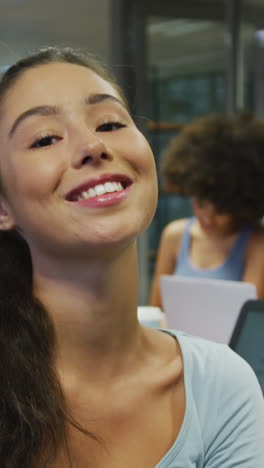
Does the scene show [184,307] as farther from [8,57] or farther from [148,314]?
[8,57]

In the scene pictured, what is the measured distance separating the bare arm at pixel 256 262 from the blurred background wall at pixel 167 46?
1576 millimetres

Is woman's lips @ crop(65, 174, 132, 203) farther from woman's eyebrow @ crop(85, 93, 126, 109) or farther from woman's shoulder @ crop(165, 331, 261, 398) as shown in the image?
woman's shoulder @ crop(165, 331, 261, 398)

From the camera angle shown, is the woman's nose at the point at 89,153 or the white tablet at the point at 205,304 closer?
the woman's nose at the point at 89,153

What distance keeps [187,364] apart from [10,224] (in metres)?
0.33

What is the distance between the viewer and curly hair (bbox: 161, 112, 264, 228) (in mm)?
2562

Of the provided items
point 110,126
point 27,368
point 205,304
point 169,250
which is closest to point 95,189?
point 110,126

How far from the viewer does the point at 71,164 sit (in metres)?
0.89

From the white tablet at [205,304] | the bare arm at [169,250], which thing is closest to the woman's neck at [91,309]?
the white tablet at [205,304]

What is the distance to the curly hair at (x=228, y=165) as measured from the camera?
2.56m

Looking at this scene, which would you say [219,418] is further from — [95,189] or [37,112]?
[37,112]

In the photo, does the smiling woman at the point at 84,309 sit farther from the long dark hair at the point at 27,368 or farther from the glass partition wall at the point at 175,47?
the glass partition wall at the point at 175,47

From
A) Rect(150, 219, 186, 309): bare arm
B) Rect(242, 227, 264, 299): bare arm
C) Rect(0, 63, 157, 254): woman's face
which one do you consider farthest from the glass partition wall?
Rect(0, 63, 157, 254): woman's face

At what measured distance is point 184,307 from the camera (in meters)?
1.97

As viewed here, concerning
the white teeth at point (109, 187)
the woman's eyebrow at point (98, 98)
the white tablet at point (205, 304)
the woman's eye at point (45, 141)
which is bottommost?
the white tablet at point (205, 304)
